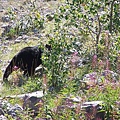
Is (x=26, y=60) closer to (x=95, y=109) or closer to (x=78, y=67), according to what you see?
(x=78, y=67)

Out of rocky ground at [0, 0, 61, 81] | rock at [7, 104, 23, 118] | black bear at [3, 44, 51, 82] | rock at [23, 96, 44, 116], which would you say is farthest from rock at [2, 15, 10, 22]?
rock at [7, 104, 23, 118]

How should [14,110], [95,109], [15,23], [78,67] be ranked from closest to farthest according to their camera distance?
[95,109] → [14,110] → [78,67] → [15,23]

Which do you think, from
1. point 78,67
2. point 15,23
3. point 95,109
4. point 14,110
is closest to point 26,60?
point 78,67

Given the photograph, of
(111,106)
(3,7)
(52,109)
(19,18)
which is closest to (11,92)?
(52,109)

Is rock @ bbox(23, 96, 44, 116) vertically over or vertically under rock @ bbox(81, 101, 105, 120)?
under

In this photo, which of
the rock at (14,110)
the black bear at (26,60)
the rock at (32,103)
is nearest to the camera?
the rock at (14,110)

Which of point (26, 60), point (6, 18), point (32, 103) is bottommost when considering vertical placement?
point (6, 18)

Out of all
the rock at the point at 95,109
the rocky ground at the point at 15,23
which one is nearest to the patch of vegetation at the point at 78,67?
the rock at the point at 95,109

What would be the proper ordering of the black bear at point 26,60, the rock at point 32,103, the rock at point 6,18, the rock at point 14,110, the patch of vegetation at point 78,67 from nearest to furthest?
the patch of vegetation at point 78,67, the rock at point 14,110, the rock at point 32,103, the black bear at point 26,60, the rock at point 6,18

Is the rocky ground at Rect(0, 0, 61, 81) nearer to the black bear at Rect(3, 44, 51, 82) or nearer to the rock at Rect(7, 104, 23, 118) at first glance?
the black bear at Rect(3, 44, 51, 82)

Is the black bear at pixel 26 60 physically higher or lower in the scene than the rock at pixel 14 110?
lower

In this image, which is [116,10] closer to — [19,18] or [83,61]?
[83,61]

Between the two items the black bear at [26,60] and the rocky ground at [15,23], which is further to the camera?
the rocky ground at [15,23]

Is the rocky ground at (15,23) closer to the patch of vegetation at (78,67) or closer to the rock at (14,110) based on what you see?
the patch of vegetation at (78,67)
